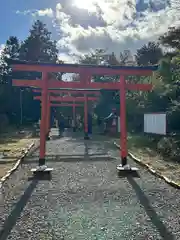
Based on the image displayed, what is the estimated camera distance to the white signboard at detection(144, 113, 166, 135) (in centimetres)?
1242

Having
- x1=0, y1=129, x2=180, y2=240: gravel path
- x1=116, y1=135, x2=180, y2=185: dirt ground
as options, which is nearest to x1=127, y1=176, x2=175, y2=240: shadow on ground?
x1=0, y1=129, x2=180, y2=240: gravel path

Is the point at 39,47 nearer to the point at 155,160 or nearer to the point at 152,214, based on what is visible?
the point at 155,160

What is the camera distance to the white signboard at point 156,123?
1242cm

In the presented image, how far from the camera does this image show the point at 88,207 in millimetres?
4656

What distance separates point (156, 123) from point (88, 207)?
8.84 meters

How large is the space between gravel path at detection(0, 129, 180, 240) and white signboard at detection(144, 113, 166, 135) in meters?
5.03

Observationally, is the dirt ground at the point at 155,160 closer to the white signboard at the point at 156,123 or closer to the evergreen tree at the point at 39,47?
the white signboard at the point at 156,123

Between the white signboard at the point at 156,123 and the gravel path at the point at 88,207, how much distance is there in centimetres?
503

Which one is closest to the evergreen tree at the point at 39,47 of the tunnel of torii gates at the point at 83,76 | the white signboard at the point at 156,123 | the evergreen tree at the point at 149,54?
the evergreen tree at the point at 149,54

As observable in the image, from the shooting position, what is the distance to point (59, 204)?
484 cm

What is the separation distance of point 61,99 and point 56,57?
69.1 ft

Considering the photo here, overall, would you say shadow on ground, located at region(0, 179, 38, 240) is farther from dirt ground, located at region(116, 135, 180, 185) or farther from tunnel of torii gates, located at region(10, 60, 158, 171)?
dirt ground, located at region(116, 135, 180, 185)

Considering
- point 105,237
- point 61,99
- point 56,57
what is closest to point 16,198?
point 105,237

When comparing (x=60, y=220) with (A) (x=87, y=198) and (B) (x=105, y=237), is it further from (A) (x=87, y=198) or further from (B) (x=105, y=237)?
(A) (x=87, y=198)
